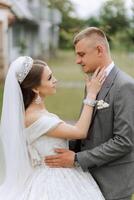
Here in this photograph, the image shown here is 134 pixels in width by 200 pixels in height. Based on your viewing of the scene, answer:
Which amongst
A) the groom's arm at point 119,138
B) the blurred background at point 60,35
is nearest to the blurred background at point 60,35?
the blurred background at point 60,35

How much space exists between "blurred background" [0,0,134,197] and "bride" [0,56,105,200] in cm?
485

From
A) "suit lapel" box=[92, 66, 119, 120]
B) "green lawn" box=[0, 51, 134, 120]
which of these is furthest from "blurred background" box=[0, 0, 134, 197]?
"suit lapel" box=[92, 66, 119, 120]

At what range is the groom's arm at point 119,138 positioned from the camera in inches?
136

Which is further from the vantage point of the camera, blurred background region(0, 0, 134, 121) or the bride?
blurred background region(0, 0, 134, 121)

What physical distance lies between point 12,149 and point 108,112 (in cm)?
65

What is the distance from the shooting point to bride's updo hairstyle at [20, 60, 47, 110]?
3609 millimetres

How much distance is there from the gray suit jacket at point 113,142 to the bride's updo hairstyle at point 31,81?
1.25 ft

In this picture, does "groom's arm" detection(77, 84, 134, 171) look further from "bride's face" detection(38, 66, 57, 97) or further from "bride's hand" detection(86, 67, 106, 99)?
"bride's face" detection(38, 66, 57, 97)

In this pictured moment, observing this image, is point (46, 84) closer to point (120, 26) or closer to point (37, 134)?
point (37, 134)

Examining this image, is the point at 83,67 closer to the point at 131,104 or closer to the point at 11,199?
the point at 131,104

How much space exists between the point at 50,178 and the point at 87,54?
0.78 meters

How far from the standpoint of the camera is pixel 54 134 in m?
3.58

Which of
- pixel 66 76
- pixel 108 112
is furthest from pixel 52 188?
pixel 66 76

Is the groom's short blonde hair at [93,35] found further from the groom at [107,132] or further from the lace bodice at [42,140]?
the lace bodice at [42,140]
